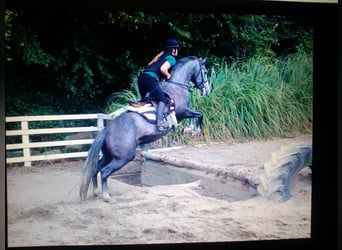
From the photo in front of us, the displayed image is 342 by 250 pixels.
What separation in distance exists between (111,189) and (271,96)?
54.3 inches

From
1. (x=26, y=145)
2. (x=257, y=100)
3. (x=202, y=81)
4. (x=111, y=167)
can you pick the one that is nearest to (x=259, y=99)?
(x=257, y=100)

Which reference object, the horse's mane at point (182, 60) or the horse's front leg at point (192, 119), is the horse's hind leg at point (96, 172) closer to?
the horse's front leg at point (192, 119)

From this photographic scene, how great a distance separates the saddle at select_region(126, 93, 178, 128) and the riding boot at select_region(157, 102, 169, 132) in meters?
0.02

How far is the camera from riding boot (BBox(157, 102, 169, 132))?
2939 millimetres

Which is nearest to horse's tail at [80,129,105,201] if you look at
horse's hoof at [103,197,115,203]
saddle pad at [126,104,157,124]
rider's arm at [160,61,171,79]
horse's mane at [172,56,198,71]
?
horse's hoof at [103,197,115,203]

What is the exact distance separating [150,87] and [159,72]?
0.13m

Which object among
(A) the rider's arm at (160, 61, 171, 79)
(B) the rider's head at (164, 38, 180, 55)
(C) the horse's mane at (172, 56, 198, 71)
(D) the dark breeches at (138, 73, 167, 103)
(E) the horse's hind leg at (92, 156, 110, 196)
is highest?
(B) the rider's head at (164, 38, 180, 55)

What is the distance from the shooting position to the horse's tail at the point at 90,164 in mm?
2867

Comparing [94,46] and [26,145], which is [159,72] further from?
[26,145]

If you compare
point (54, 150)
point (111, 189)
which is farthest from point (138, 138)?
point (54, 150)

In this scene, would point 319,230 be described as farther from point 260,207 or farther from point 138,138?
point 138,138

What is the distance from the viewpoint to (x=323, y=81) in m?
3.05

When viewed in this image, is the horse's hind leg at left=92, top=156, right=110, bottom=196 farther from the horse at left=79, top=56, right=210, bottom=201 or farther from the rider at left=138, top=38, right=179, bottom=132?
the rider at left=138, top=38, right=179, bottom=132

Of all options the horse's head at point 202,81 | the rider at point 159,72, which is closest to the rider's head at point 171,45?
the rider at point 159,72
